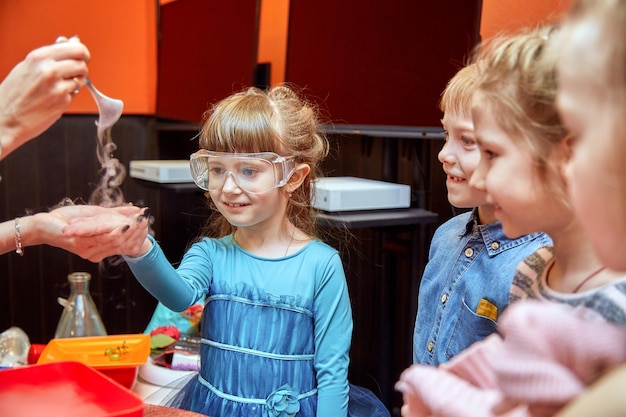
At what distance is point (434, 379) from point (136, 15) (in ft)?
11.1

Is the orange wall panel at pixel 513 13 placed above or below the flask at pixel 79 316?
above

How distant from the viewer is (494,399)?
1.94 ft

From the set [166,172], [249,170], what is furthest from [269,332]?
[166,172]

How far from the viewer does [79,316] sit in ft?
6.61

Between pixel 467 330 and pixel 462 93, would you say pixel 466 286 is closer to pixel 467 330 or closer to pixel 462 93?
pixel 467 330

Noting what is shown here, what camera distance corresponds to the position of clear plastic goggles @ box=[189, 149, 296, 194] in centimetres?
154

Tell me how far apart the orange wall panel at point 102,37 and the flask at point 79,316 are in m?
1.73


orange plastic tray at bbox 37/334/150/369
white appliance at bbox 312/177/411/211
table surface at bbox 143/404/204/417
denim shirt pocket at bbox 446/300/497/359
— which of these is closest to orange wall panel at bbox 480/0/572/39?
white appliance at bbox 312/177/411/211

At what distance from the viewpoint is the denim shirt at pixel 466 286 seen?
1243 mm

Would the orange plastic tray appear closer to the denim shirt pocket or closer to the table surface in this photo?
the table surface

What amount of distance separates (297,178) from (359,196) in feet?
1.36

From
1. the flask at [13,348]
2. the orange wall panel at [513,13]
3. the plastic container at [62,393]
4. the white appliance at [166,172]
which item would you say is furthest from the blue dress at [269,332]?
the white appliance at [166,172]

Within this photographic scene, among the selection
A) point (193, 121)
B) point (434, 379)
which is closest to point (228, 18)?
point (193, 121)

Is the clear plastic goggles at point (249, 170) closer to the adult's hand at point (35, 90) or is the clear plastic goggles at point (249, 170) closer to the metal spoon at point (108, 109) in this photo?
the metal spoon at point (108, 109)
